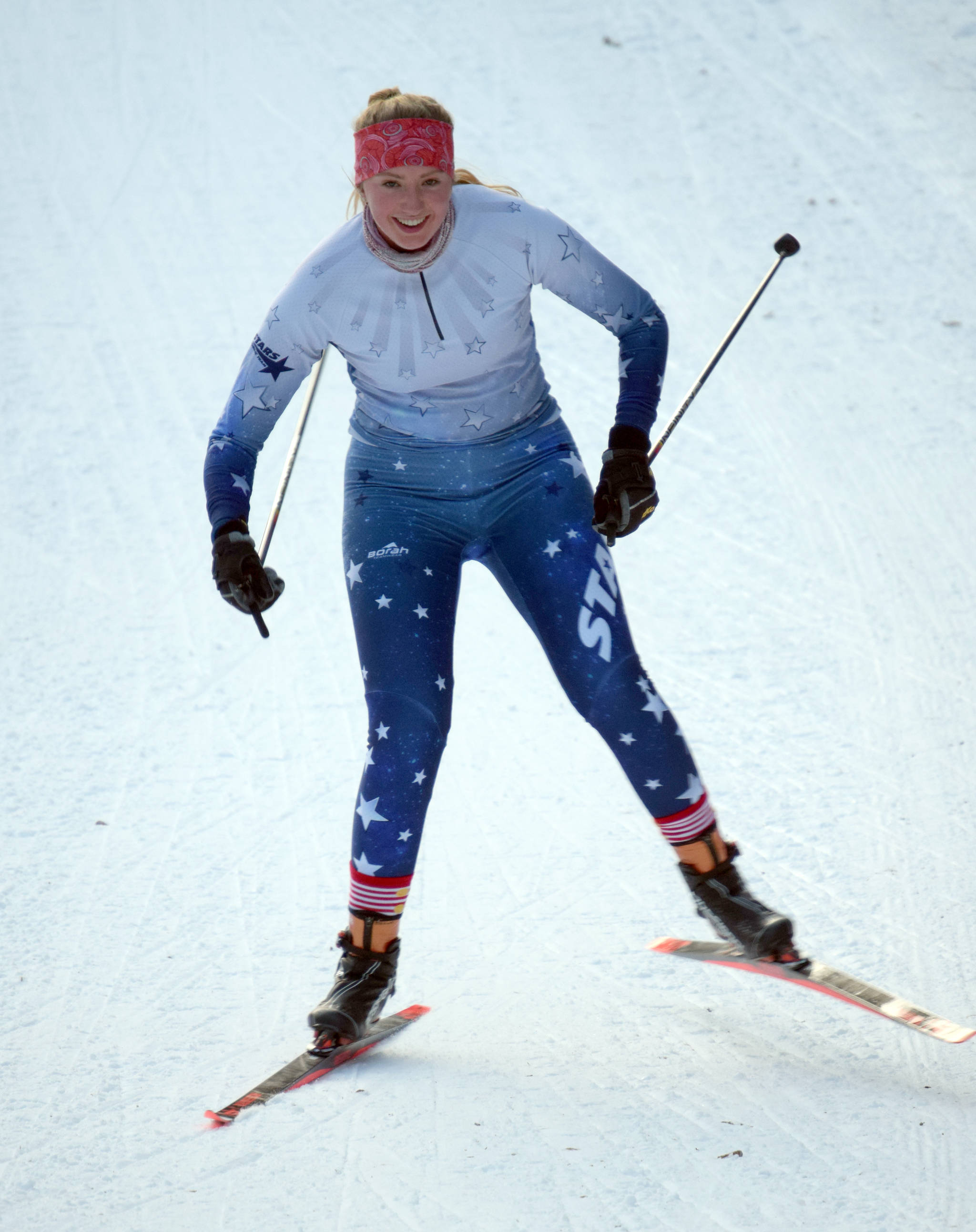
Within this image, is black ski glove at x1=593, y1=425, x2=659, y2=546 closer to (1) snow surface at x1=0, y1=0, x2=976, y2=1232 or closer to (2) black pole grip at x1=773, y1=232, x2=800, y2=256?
(2) black pole grip at x1=773, y1=232, x2=800, y2=256

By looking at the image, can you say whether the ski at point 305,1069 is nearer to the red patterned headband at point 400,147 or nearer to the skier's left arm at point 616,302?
the skier's left arm at point 616,302

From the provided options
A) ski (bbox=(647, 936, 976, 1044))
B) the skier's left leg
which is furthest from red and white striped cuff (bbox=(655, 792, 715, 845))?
ski (bbox=(647, 936, 976, 1044))

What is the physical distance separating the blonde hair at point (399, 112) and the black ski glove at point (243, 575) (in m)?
0.70

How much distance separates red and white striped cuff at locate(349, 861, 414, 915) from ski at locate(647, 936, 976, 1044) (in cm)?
70

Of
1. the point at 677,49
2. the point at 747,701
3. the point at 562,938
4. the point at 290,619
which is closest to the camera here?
the point at 562,938

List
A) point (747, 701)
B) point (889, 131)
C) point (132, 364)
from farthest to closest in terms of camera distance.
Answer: point (889, 131) < point (132, 364) < point (747, 701)

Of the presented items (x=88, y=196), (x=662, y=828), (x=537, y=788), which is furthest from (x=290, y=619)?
(x=88, y=196)

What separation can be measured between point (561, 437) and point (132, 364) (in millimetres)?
4304

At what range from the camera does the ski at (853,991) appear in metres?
2.43

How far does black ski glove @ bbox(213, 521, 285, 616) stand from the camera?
2422mm

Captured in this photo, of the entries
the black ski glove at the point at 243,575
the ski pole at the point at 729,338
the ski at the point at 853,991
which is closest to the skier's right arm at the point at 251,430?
the black ski glove at the point at 243,575

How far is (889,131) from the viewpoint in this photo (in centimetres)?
763

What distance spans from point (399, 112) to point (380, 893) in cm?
146

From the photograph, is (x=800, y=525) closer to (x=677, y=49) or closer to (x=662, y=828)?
(x=662, y=828)
